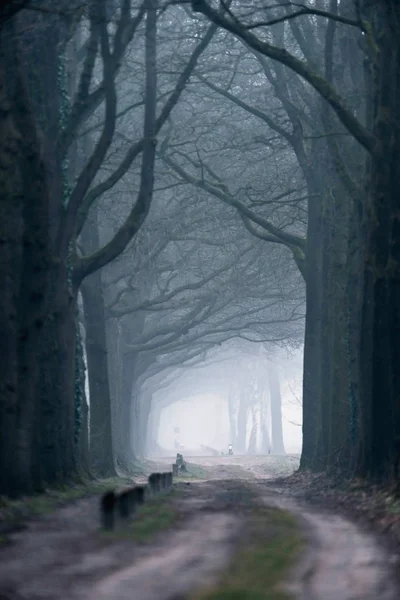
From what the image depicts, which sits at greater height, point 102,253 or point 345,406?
point 102,253

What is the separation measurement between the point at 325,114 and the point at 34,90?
658 centimetres

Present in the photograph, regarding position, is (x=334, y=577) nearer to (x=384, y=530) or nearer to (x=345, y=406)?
(x=384, y=530)

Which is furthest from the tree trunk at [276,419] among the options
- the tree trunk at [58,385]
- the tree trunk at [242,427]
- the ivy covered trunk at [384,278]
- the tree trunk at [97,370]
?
the ivy covered trunk at [384,278]

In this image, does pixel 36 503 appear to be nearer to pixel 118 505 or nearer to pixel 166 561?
pixel 118 505

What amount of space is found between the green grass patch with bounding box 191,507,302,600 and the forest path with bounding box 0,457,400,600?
0.12 metres

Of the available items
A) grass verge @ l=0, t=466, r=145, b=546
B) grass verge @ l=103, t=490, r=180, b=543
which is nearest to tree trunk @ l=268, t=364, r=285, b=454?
grass verge @ l=0, t=466, r=145, b=546

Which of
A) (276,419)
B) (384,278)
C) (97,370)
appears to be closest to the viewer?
(384,278)

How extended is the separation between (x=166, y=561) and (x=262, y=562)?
786 millimetres

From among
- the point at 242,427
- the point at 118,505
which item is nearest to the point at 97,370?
the point at 118,505

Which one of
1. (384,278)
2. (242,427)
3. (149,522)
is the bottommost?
(149,522)

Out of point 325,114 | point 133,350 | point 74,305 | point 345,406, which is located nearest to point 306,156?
point 325,114

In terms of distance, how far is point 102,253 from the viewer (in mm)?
20219

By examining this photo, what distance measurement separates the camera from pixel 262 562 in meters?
8.88

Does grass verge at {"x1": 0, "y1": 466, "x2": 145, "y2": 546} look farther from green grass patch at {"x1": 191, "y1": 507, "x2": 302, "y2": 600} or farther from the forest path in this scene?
green grass patch at {"x1": 191, "y1": 507, "x2": 302, "y2": 600}
